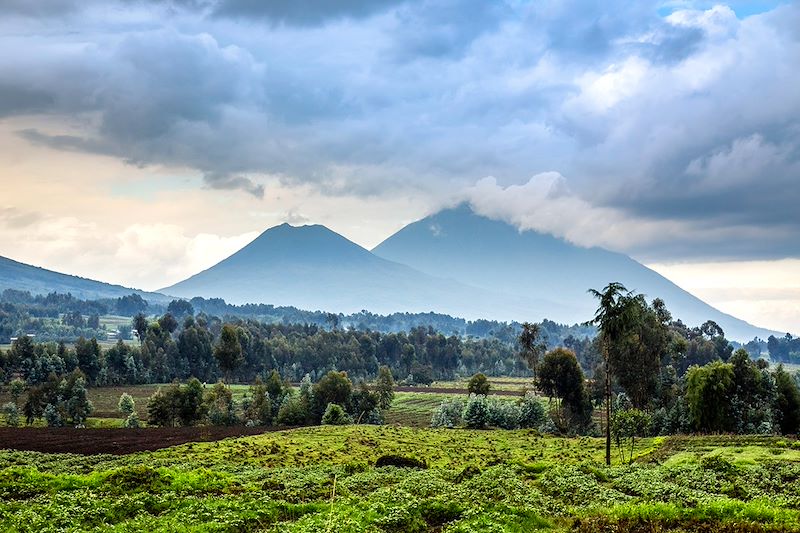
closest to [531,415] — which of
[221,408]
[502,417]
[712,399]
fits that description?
[502,417]

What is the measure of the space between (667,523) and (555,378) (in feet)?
278

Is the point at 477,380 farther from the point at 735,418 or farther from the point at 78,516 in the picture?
the point at 78,516

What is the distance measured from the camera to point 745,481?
3142cm

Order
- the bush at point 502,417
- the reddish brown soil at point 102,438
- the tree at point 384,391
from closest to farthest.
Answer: the reddish brown soil at point 102,438, the bush at point 502,417, the tree at point 384,391

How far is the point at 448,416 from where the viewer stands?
11181 cm

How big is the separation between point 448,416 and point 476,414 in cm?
901

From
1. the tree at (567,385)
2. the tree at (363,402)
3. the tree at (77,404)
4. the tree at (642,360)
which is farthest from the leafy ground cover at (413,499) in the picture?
the tree at (363,402)

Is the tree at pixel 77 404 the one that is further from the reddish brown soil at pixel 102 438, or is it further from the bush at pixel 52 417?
the reddish brown soil at pixel 102 438

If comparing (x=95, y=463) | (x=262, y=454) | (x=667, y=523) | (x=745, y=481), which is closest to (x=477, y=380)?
(x=262, y=454)

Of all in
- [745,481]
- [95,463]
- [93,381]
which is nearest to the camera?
[745,481]

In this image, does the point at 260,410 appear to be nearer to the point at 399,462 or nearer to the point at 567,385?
the point at 567,385

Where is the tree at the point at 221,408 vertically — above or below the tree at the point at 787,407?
below

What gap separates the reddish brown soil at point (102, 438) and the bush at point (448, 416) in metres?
33.9

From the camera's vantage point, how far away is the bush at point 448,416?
11000 cm
